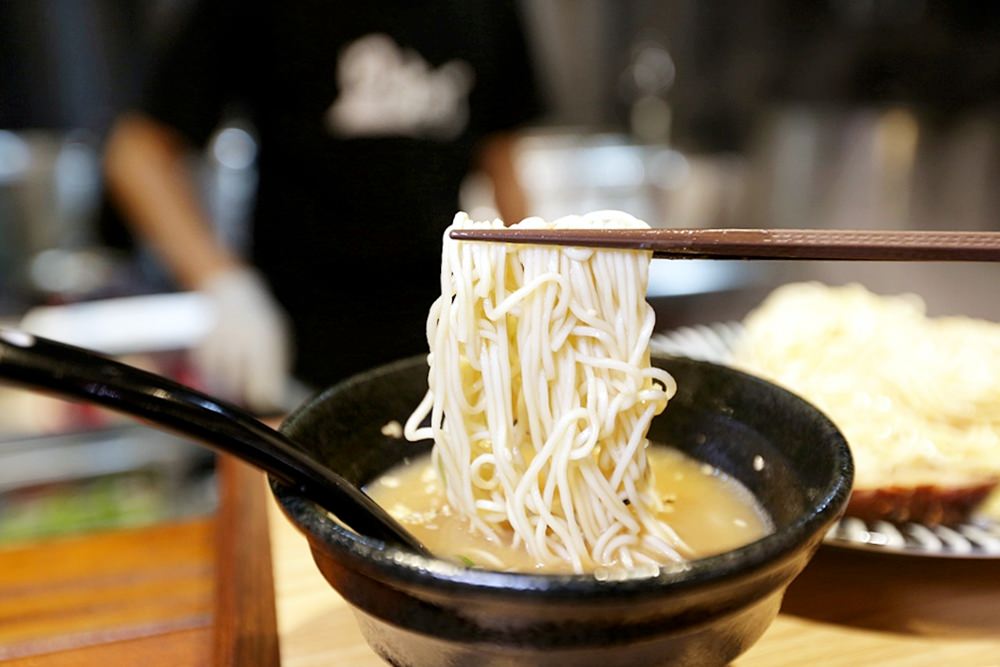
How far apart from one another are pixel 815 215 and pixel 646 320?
5.10 meters

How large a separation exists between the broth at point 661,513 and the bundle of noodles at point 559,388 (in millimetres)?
31

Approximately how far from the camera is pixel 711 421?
126 centimetres

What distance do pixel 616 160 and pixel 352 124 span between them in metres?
3.06

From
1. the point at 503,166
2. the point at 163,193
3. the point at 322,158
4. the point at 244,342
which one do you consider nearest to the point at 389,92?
the point at 322,158

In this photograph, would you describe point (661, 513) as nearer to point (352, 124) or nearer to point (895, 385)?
point (895, 385)

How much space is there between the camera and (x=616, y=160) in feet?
18.3

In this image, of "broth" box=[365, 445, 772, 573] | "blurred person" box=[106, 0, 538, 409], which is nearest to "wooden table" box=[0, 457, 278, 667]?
"broth" box=[365, 445, 772, 573]

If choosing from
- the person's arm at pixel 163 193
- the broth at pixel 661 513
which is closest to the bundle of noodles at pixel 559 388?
the broth at pixel 661 513

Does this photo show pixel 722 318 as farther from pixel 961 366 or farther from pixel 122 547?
pixel 122 547

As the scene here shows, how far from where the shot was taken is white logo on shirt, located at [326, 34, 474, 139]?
283cm

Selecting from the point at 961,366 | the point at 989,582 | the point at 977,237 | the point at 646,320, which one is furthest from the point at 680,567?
the point at 961,366

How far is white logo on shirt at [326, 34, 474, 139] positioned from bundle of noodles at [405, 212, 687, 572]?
1.94m

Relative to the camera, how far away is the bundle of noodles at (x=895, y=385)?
4.23ft

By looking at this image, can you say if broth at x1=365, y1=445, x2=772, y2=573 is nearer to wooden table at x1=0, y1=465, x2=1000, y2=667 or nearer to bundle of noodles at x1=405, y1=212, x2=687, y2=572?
bundle of noodles at x1=405, y1=212, x2=687, y2=572
